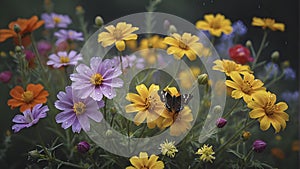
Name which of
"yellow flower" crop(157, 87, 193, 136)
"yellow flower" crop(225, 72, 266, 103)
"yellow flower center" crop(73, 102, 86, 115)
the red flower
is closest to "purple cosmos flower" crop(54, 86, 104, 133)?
"yellow flower center" crop(73, 102, 86, 115)

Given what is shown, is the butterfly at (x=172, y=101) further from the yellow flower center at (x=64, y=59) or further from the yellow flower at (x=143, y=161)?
the yellow flower center at (x=64, y=59)

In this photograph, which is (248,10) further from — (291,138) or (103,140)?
(103,140)

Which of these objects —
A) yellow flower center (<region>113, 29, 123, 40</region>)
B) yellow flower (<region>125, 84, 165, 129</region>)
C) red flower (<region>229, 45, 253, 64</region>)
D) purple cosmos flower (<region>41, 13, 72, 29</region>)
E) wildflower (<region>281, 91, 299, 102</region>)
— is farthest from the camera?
wildflower (<region>281, 91, 299, 102</region>)

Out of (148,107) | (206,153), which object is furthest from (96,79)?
(206,153)

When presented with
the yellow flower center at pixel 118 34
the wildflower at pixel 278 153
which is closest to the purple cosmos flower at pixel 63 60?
the yellow flower center at pixel 118 34

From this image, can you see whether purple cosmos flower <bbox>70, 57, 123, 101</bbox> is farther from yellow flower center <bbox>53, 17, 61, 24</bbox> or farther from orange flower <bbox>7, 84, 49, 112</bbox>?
yellow flower center <bbox>53, 17, 61, 24</bbox>

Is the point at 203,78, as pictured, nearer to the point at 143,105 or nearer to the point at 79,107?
the point at 143,105

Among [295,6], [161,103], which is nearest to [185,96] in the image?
[161,103]
